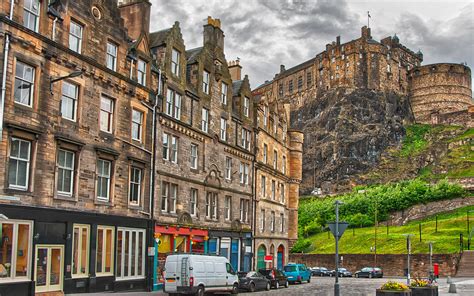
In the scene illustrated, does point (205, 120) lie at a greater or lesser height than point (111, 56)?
lesser

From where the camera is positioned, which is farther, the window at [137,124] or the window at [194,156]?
the window at [194,156]

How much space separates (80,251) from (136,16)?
13.7 m

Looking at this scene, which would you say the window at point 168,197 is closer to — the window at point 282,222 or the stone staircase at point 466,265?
the window at point 282,222

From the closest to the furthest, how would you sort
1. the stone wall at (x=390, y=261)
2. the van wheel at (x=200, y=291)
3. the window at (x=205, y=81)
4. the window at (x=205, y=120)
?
the van wheel at (x=200, y=291)
the window at (x=205, y=120)
the window at (x=205, y=81)
the stone wall at (x=390, y=261)

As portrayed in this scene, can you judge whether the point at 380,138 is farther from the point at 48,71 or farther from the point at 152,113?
the point at 48,71

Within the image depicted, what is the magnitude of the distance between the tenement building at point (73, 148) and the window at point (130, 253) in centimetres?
5

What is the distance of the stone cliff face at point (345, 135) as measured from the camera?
391 feet

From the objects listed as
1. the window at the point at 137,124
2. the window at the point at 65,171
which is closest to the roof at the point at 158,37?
the window at the point at 137,124

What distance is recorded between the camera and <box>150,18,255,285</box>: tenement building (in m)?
31.4

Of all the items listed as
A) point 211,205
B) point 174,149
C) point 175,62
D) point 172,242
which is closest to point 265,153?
point 211,205

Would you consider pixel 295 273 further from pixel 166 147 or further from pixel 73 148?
pixel 73 148

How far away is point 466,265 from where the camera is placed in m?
55.9

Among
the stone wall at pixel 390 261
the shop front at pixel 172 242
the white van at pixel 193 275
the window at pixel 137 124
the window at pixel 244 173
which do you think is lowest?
the stone wall at pixel 390 261

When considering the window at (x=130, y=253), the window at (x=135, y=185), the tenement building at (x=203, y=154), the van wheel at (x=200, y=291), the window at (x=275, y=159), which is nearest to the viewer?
the van wheel at (x=200, y=291)
